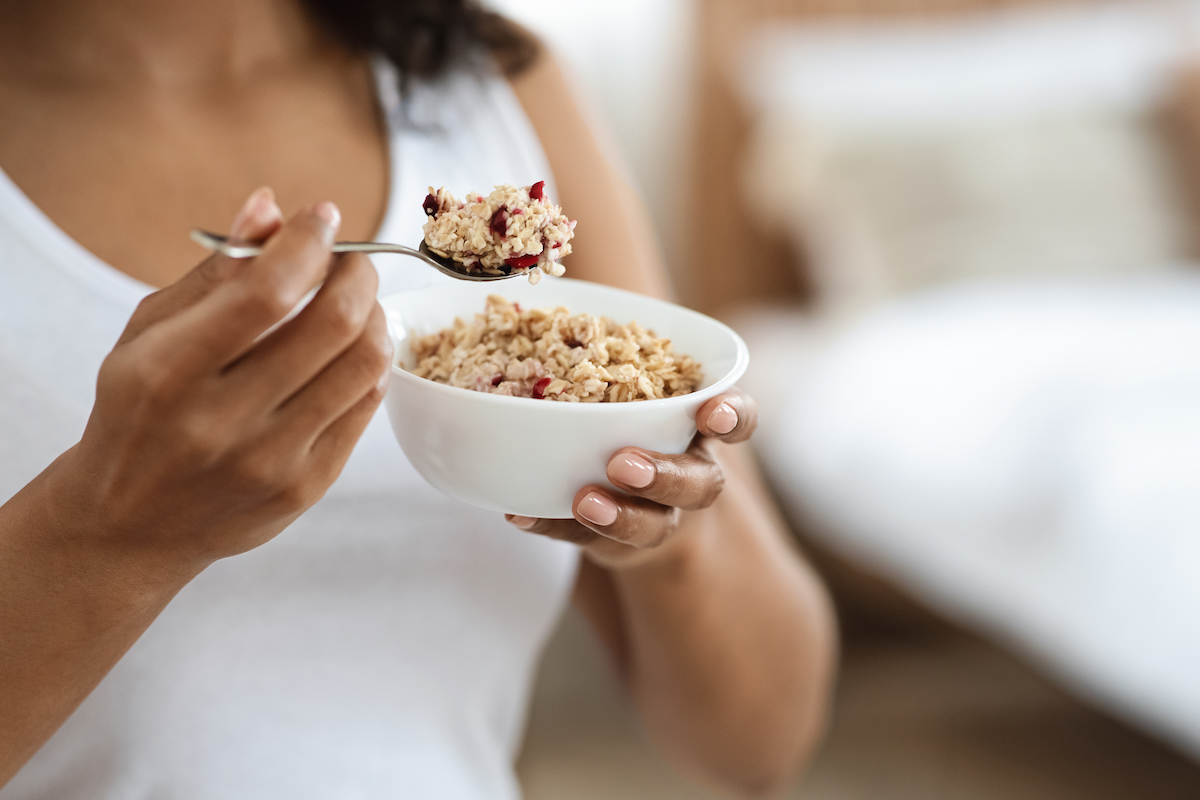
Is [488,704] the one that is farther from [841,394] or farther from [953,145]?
[953,145]

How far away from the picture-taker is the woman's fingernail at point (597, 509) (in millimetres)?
491

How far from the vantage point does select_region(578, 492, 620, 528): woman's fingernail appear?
0.49 meters

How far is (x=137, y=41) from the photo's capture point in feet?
2.38

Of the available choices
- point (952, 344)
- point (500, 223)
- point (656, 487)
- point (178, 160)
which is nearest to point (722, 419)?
point (656, 487)

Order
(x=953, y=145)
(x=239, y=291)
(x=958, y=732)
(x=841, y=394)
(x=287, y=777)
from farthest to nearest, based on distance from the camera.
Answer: (x=953, y=145) → (x=958, y=732) → (x=841, y=394) → (x=287, y=777) → (x=239, y=291)

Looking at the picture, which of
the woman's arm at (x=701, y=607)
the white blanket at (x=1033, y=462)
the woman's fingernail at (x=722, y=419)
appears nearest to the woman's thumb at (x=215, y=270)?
the woman's fingernail at (x=722, y=419)

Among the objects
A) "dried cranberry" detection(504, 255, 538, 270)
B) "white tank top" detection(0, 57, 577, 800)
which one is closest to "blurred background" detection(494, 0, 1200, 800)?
"white tank top" detection(0, 57, 577, 800)

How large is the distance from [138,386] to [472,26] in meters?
0.62

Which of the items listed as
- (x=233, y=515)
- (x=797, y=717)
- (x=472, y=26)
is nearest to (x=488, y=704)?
(x=797, y=717)

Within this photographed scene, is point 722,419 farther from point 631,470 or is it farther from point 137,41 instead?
point 137,41

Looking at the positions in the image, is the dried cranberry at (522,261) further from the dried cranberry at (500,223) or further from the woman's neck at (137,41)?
the woman's neck at (137,41)

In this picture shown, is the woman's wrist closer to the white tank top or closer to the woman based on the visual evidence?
the woman

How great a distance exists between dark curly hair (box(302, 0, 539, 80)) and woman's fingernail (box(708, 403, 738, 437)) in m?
0.48

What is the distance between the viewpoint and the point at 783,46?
2.29 meters
